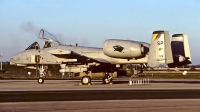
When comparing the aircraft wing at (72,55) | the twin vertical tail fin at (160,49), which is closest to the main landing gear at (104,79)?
the aircraft wing at (72,55)

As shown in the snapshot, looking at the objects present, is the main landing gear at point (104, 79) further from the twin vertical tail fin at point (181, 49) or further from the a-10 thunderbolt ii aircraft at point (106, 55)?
the twin vertical tail fin at point (181, 49)

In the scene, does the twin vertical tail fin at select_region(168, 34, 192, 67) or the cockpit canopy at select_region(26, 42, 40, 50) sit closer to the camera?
the twin vertical tail fin at select_region(168, 34, 192, 67)

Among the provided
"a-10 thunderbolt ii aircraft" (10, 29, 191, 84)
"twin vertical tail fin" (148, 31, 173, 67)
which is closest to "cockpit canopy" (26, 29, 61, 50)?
"a-10 thunderbolt ii aircraft" (10, 29, 191, 84)

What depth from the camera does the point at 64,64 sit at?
32.9m

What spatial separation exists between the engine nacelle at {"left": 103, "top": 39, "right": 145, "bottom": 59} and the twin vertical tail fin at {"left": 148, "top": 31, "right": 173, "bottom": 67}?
3.98 feet

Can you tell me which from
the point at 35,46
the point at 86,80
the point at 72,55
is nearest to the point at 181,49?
the point at 86,80

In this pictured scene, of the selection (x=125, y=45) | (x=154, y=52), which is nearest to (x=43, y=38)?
(x=125, y=45)

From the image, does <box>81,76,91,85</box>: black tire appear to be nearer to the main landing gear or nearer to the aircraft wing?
the main landing gear

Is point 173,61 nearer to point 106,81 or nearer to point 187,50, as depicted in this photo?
point 187,50

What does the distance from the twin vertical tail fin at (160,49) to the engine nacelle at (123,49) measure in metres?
1.21

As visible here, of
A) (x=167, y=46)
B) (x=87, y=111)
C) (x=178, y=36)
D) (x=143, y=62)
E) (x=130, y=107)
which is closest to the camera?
(x=87, y=111)

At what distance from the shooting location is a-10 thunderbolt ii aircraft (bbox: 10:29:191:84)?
30125mm

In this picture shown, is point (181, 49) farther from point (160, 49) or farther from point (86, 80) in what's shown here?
point (86, 80)

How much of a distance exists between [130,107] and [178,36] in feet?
67.5
